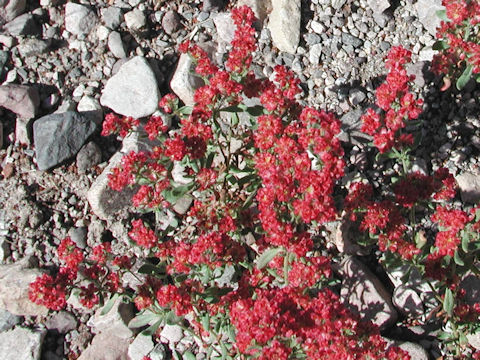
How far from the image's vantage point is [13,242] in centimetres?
439

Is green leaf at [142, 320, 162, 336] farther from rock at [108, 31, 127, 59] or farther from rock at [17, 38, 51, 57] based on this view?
rock at [17, 38, 51, 57]

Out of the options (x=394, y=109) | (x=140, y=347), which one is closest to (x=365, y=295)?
(x=394, y=109)

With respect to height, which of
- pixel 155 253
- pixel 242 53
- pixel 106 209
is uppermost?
pixel 242 53

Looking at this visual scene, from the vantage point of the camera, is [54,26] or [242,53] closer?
[242,53]

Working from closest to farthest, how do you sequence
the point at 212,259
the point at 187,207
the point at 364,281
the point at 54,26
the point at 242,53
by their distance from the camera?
the point at 212,259
the point at 242,53
the point at 364,281
the point at 187,207
the point at 54,26

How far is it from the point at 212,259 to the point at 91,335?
132 centimetres

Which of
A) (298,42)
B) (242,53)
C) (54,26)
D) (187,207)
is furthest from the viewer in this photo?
(54,26)

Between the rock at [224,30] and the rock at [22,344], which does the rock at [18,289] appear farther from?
the rock at [224,30]

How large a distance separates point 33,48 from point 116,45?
0.65 metres

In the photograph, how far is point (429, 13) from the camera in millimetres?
4566

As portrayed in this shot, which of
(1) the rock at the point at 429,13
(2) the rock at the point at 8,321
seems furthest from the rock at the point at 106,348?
(1) the rock at the point at 429,13

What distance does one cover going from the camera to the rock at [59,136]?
4.48 meters

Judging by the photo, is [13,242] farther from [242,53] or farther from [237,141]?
[242,53]

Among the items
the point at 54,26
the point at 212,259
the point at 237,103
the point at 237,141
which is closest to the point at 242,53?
the point at 237,103
